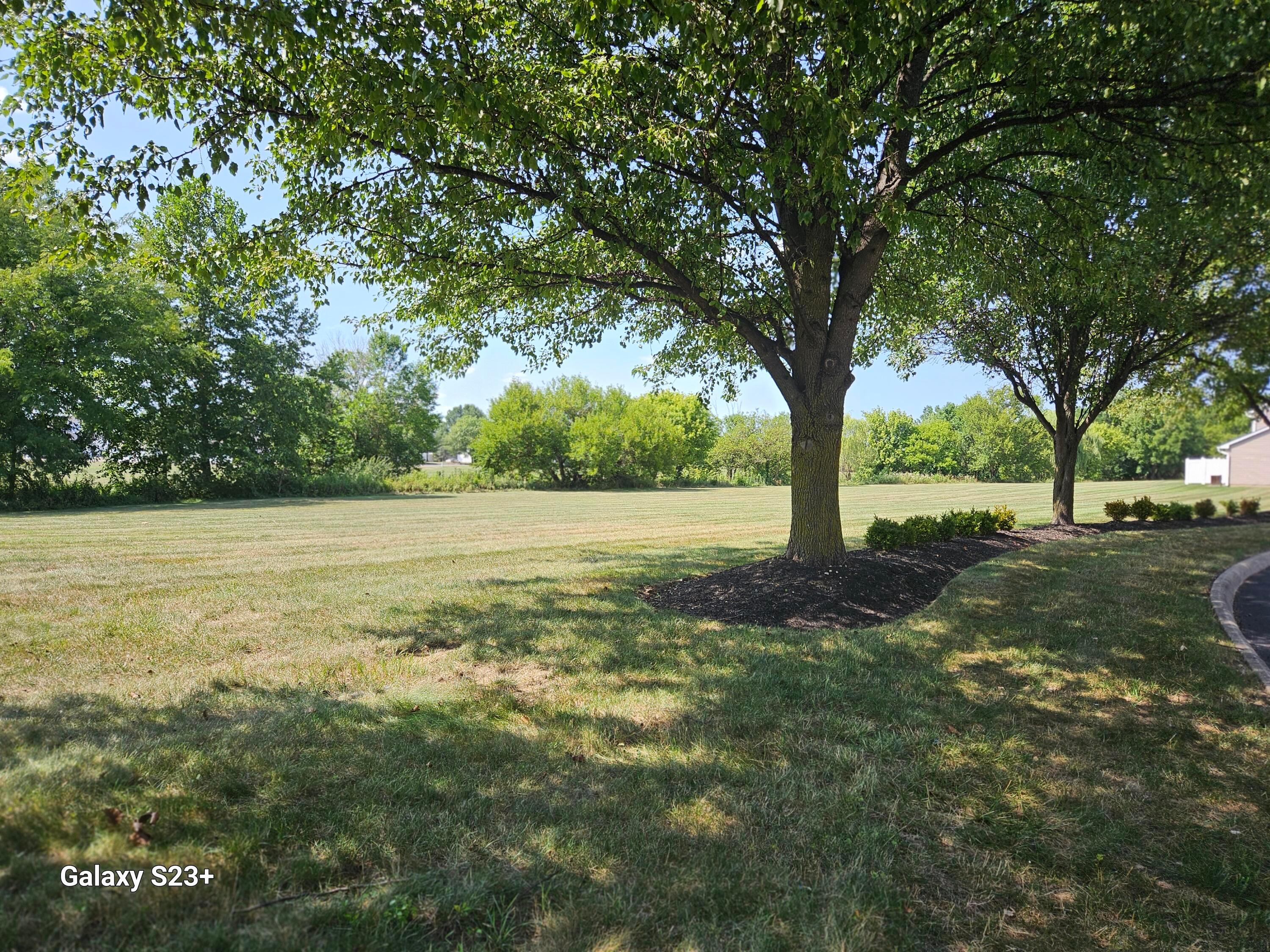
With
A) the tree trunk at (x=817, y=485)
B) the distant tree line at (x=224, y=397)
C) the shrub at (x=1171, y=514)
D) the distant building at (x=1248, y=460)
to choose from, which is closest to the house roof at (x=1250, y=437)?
the distant building at (x=1248, y=460)

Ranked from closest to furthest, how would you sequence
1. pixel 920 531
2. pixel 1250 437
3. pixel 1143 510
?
pixel 920 531, pixel 1143 510, pixel 1250 437

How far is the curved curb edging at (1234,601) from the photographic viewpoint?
18.2 feet

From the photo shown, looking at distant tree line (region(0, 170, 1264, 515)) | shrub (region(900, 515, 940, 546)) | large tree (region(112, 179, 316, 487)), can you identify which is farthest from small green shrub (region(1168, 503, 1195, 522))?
large tree (region(112, 179, 316, 487))

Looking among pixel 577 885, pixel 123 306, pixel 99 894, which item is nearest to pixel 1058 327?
pixel 577 885

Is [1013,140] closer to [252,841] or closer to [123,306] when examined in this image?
[252,841]

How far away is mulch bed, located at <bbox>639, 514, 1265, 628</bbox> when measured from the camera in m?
6.75

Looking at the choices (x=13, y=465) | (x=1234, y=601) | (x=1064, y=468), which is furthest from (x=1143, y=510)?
(x=13, y=465)

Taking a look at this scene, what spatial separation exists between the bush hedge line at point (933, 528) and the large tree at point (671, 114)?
2.40 meters

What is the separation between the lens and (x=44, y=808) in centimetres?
266

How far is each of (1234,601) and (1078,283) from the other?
5046mm

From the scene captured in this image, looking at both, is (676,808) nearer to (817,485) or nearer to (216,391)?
(817,485)

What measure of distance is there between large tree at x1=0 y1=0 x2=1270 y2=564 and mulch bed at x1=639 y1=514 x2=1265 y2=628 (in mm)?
517

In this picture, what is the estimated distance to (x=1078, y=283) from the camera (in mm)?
9852

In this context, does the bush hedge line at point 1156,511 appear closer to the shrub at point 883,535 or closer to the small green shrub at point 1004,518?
the small green shrub at point 1004,518
